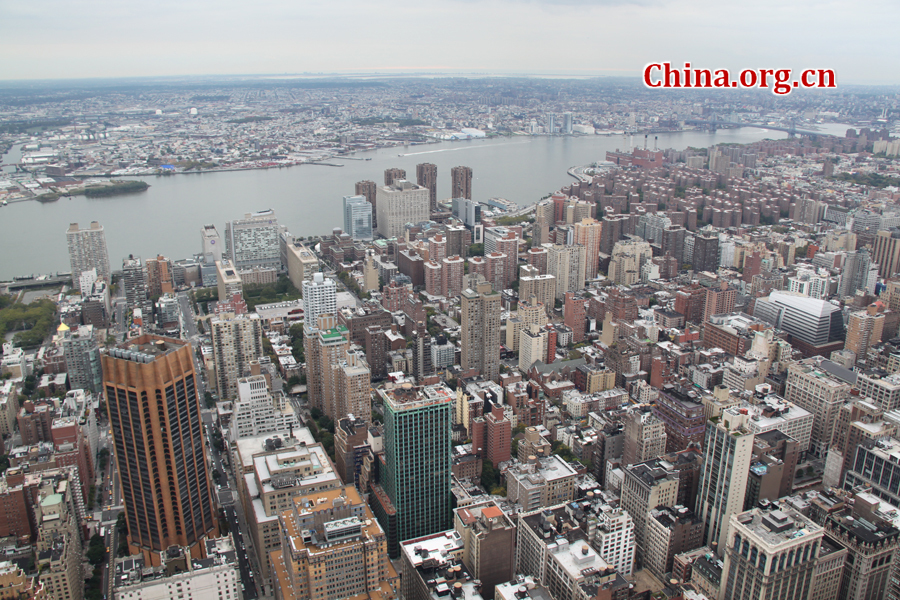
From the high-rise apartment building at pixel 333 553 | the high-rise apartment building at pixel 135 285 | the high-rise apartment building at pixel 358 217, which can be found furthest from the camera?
the high-rise apartment building at pixel 358 217

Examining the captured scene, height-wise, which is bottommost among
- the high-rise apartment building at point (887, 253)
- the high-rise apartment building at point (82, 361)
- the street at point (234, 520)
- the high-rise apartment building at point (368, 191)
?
the street at point (234, 520)

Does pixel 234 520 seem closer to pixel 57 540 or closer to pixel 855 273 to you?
pixel 57 540

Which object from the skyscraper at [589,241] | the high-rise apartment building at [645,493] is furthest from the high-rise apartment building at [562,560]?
the skyscraper at [589,241]

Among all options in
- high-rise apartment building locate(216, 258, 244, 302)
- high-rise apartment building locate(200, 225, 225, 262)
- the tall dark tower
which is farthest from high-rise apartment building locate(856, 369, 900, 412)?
the tall dark tower

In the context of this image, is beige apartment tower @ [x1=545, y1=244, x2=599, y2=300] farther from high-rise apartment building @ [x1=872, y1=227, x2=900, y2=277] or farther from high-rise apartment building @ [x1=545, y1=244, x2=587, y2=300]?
high-rise apartment building @ [x1=872, y1=227, x2=900, y2=277]

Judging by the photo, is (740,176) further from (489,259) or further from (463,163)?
(489,259)

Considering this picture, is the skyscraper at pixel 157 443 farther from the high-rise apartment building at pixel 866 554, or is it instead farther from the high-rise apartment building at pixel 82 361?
the high-rise apartment building at pixel 866 554

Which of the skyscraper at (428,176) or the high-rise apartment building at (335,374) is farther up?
the skyscraper at (428,176)
